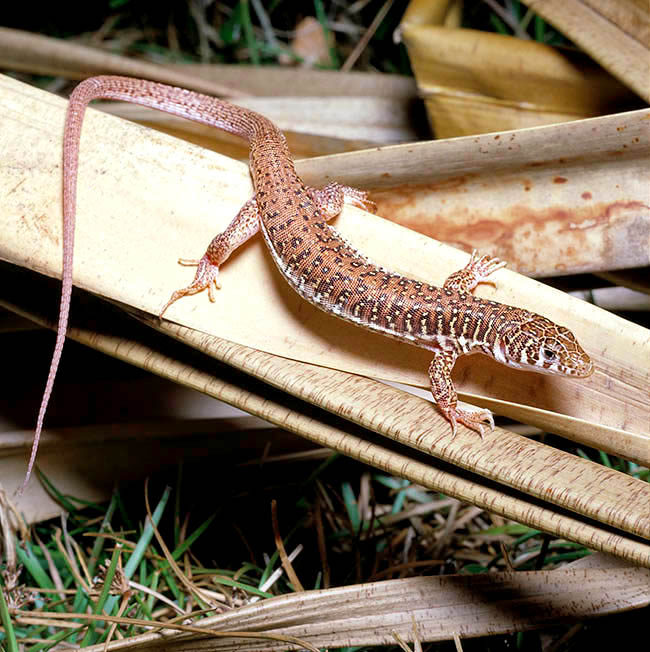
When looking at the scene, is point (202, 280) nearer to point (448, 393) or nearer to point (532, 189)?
point (448, 393)

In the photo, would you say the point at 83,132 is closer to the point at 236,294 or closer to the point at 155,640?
the point at 236,294

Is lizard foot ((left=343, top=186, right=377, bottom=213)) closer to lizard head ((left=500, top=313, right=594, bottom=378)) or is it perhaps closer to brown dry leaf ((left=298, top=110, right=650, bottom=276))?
brown dry leaf ((left=298, top=110, right=650, bottom=276))

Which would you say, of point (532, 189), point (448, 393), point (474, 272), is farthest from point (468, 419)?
point (532, 189)

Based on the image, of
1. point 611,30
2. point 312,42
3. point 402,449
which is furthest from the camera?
point 312,42

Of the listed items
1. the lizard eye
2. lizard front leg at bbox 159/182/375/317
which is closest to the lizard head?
the lizard eye

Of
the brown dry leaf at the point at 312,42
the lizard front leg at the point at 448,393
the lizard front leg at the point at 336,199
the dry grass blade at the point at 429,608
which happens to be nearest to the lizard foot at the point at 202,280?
the lizard front leg at the point at 336,199

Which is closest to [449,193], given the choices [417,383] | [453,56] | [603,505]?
[417,383]
